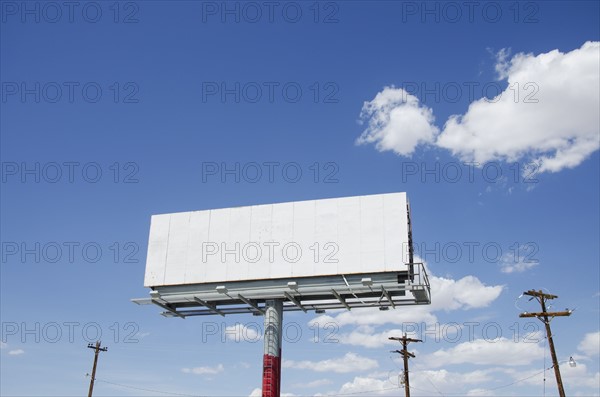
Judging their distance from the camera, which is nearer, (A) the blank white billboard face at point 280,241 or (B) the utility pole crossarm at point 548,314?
(A) the blank white billboard face at point 280,241

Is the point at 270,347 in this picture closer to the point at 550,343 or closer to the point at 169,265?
the point at 169,265

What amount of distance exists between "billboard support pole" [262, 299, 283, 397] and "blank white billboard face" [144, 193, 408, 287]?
1630 mm

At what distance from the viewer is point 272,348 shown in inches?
957

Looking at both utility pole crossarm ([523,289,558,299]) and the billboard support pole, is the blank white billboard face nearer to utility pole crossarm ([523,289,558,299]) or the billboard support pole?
the billboard support pole

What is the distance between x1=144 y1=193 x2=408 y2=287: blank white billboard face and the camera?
23844mm

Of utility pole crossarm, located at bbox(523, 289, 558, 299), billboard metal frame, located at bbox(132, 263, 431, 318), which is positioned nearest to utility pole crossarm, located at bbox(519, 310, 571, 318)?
utility pole crossarm, located at bbox(523, 289, 558, 299)

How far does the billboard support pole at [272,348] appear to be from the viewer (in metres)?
→ 23.8

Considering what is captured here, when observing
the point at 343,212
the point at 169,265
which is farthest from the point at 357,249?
the point at 169,265

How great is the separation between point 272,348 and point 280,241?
15.7 feet

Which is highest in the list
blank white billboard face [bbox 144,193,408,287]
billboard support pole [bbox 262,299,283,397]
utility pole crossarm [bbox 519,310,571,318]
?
blank white billboard face [bbox 144,193,408,287]

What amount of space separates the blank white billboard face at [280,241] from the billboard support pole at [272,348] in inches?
Result: 64.2

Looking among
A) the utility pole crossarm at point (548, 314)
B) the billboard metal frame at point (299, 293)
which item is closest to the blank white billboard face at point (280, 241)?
the billboard metal frame at point (299, 293)

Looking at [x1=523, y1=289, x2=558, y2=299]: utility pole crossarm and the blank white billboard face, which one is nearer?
the blank white billboard face

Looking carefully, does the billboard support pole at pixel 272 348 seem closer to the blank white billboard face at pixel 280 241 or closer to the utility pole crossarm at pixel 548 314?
the blank white billboard face at pixel 280 241
